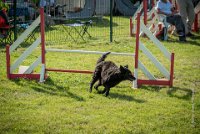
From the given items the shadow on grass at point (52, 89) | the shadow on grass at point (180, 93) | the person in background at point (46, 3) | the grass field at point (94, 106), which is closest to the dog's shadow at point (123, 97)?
the grass field at point (94, 106)

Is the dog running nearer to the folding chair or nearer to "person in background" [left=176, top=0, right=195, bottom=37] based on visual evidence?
the folding chair

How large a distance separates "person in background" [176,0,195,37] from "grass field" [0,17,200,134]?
18.7ft

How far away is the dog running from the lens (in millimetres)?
7469

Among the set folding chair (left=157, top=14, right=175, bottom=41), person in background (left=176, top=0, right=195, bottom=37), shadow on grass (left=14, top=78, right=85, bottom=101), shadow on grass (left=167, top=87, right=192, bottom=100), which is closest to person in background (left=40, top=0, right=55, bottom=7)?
folding chair (left=157, top=14, right=175, bottom=41)

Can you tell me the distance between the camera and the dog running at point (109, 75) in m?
7.47

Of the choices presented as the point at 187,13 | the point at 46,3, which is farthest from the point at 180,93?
the point at 46,3

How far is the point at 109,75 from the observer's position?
7590 mm

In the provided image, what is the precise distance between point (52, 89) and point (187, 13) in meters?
9.03

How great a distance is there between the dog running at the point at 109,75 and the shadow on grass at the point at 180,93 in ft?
3.17

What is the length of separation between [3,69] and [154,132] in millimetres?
5098

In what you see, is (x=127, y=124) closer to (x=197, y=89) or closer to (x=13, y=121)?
(x=13, y=121)

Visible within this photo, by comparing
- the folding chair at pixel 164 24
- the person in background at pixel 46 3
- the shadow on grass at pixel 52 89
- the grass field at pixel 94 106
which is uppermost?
the person in background at pixel 46 3

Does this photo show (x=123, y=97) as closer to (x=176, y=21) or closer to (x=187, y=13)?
(x=176, y=21)

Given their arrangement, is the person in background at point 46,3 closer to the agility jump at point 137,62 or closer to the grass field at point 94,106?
the grass field at point 94,106
